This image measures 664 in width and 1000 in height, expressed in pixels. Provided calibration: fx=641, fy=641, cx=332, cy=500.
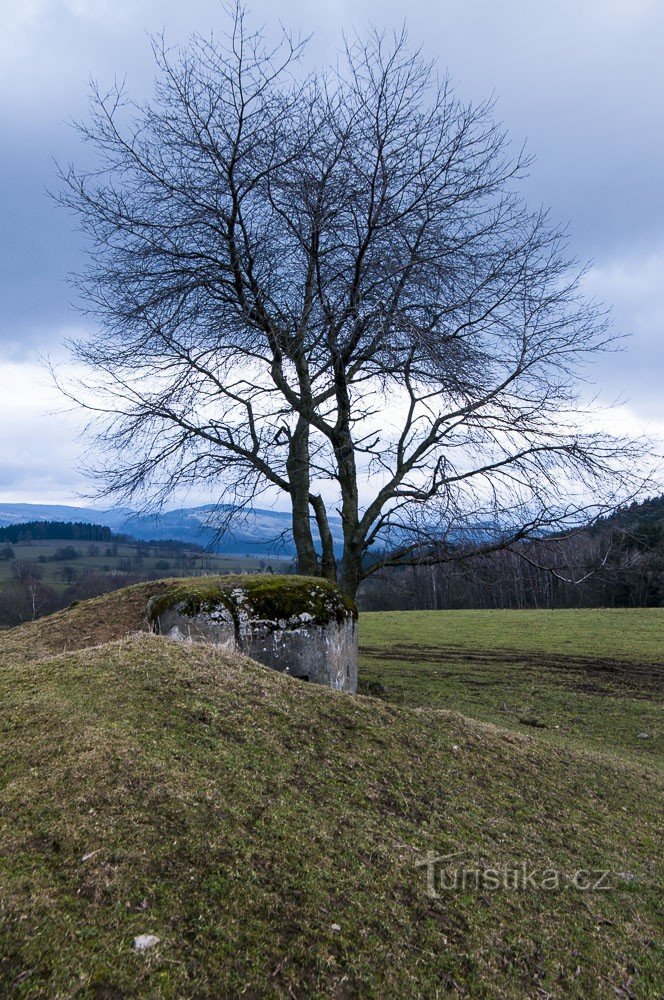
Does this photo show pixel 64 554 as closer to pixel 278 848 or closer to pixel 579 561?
pixel 579 561

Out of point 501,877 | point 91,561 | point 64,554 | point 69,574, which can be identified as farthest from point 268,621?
point 64,554

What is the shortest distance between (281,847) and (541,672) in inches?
571

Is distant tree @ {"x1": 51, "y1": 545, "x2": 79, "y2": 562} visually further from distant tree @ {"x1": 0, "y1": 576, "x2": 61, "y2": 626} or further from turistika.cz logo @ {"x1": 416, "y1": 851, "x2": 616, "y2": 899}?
turistika.cz logo @ {"x1": 416, "y1": 851, "x2": 616, "y2": 899}

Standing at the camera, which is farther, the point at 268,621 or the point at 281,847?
the point at 268,621

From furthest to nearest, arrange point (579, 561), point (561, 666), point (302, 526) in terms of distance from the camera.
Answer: point (561, 666), point (302, 526), point (579, 561)

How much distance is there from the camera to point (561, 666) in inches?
699

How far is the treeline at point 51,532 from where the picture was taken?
4739 inches

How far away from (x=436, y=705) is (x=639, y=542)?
4.54 metres

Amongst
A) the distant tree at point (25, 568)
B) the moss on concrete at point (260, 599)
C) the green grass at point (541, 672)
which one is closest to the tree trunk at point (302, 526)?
the green grass at point (541, 672)

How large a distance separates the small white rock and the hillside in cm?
3

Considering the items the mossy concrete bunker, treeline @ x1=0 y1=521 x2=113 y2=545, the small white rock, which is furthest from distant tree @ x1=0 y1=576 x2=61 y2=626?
treeline @ x1=0 y1=521 x2=113 y2=545

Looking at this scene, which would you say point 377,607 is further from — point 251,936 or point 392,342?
point 251,936

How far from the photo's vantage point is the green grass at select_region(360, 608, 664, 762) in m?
10.9

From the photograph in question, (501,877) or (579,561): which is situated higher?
(579,561)
